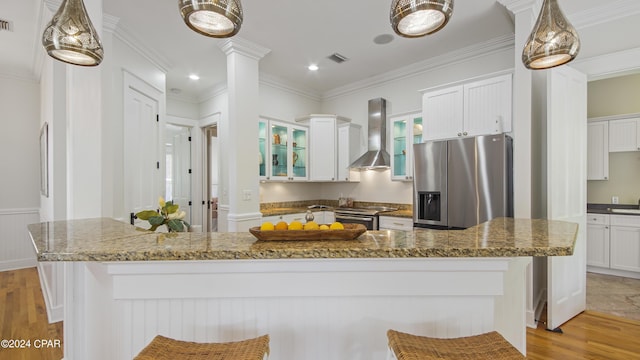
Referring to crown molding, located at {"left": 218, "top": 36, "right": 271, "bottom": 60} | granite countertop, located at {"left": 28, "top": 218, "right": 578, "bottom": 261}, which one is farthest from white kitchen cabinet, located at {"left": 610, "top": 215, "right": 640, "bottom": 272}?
crown molding, located at {"left": 218, "top": 36, "right": 271, "bottom": 60}

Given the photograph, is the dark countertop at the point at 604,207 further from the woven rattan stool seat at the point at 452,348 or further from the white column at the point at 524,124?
the woven rattan stool seat at the point at 452,348

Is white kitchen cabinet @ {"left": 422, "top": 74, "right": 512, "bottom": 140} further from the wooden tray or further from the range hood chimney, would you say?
the wooden tray

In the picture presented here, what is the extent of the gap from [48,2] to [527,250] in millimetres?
3652

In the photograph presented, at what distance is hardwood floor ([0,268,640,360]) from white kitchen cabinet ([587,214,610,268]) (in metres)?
1.73

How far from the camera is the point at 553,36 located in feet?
4.86

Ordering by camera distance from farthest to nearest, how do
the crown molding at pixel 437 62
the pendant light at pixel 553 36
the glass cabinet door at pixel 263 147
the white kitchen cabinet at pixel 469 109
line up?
the glass cabinet door at pixel 263 147, the crown molding at pixel 437 62, the white kitchen cabinet at pixel 469 109, the pendant light at pixel 553 36

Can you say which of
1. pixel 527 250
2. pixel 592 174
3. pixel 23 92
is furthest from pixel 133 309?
pixel 592 174

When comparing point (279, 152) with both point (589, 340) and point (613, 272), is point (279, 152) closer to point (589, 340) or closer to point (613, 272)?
point (589, 340)

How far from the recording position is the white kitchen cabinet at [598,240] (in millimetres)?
4105

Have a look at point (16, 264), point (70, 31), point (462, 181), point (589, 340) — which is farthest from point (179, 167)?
point (589, 340)

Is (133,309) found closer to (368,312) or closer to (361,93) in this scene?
(368,312)

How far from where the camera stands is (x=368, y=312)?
4.12ft

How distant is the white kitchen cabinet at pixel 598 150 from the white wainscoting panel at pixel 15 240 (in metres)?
8.31

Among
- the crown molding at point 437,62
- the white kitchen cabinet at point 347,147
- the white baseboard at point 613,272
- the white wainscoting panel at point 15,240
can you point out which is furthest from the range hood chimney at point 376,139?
the white wainscoting panel at point 15,240
